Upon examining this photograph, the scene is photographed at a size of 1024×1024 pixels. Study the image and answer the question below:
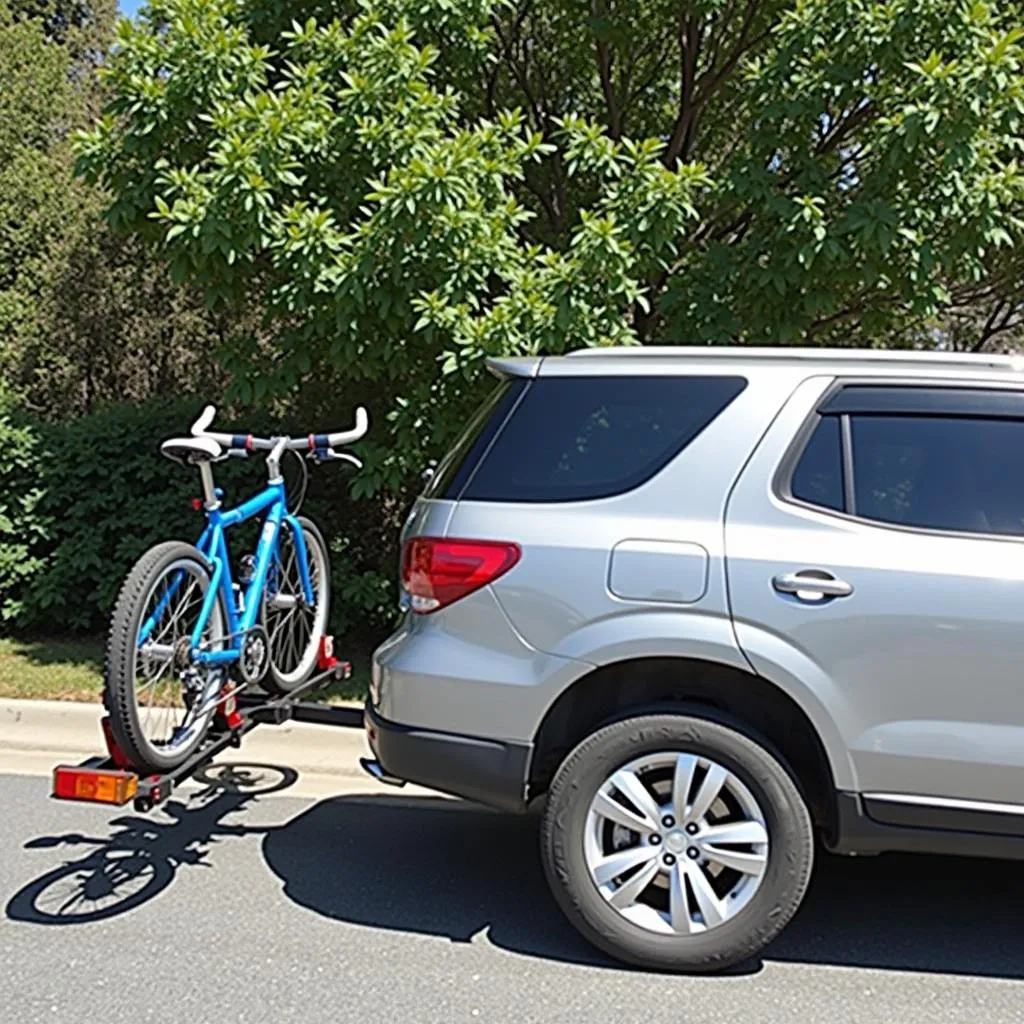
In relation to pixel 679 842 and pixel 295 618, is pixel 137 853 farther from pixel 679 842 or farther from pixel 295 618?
pixel 679 842

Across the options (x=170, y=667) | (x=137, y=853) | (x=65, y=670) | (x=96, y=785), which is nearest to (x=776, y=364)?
(x=170, y=667)

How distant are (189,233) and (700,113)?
4.09 meters

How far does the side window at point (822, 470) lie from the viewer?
340 cm

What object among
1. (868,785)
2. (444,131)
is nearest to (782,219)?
(444,131)

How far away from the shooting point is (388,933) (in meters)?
3.65

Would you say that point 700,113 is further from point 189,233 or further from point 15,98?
point 15,98

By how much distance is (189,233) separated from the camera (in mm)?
5648

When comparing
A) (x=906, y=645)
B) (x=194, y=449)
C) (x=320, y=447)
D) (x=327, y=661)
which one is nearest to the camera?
(x=906, y=645)

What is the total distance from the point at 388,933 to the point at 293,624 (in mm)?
1728

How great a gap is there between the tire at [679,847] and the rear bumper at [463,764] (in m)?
0.14

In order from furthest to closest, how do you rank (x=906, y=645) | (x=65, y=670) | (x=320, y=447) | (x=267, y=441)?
1. (x=65, y=670)
2. (x=320, y=447)
3. (x=267, y=441)
4. (x=906, y=645)

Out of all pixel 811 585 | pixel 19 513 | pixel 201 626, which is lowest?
pixel 19 513

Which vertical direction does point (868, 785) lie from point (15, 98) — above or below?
below

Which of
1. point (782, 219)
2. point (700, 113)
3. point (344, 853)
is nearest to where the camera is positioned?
point (344, 853)
